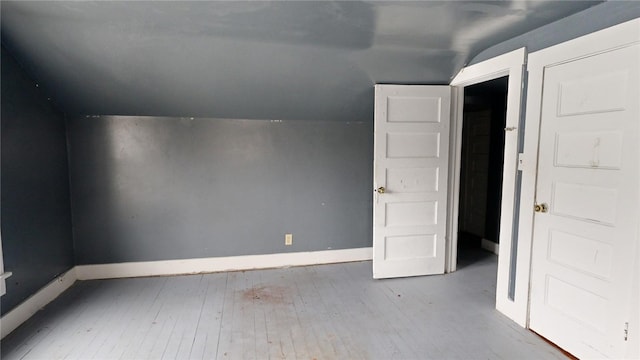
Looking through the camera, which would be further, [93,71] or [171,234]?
[171,234]

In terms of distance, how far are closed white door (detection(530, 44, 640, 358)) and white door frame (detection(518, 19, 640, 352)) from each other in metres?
0.04

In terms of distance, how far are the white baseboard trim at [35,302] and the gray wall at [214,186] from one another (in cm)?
25

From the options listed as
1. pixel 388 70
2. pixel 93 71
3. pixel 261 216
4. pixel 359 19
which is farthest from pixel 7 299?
pixel 388 70

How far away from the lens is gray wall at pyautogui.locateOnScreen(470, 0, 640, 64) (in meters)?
1.74

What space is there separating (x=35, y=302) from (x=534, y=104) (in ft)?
12.7

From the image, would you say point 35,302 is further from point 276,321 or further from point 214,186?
point 276,321

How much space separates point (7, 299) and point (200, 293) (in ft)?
4.18

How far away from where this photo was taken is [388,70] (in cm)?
292

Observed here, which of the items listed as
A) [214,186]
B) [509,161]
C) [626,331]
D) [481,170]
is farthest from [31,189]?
[481,170]

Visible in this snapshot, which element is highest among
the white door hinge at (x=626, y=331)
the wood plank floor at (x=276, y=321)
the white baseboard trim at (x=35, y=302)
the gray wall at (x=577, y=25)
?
the gray wall at (x=577, y=25)

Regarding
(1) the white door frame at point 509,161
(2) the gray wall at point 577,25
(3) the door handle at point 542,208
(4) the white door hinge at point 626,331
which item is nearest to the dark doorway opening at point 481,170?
(1) the white door frame at point 509,161

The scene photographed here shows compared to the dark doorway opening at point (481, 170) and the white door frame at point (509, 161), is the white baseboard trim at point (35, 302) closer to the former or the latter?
the white door frame at point (509, 161)

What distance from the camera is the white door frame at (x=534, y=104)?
6.17 ft

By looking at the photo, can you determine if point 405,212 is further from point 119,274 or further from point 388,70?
point 119,274
